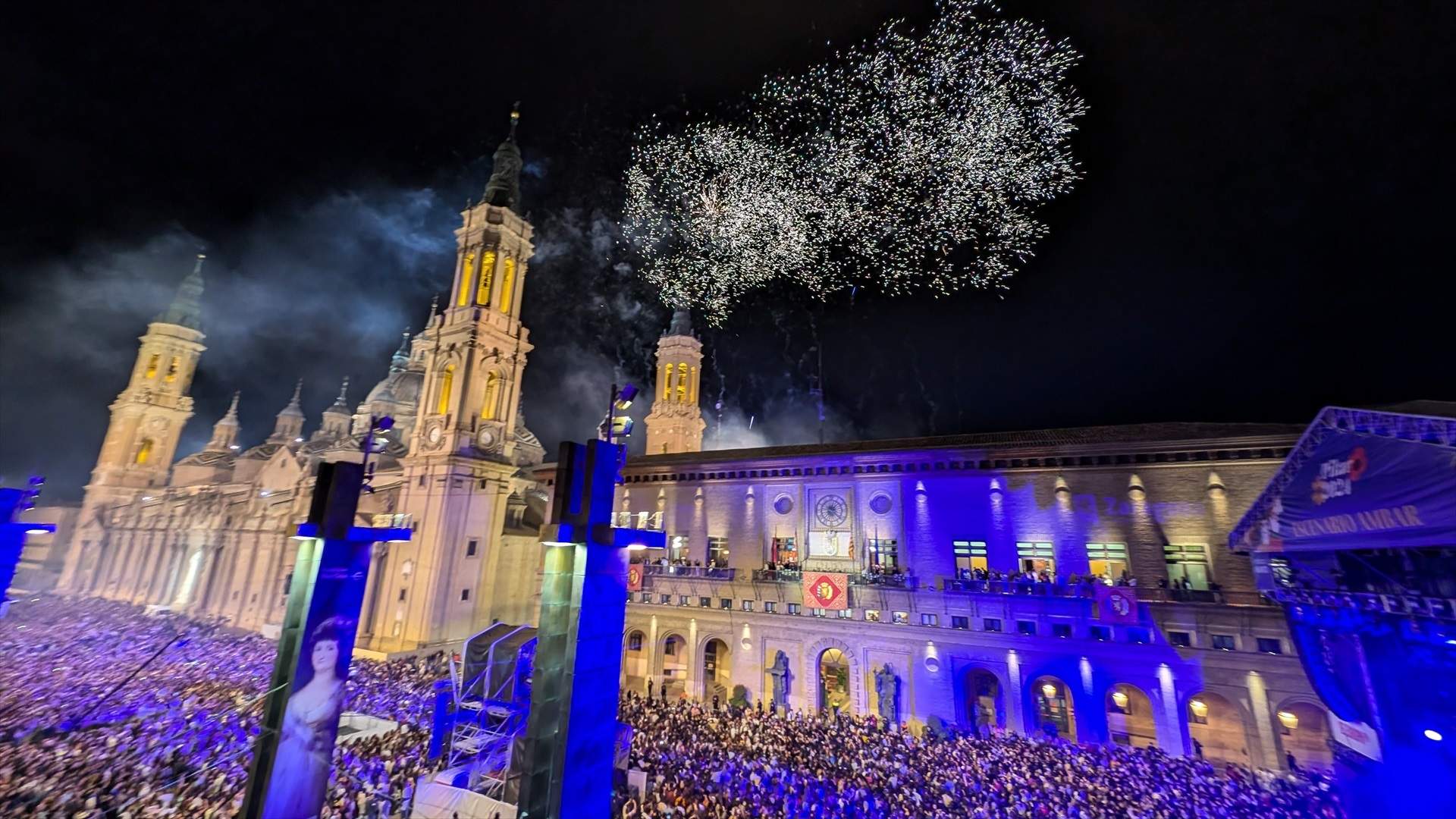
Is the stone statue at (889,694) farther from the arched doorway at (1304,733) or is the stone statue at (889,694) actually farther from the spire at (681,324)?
the spire at (681,324)

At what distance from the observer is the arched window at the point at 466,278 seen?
39531 millimetres

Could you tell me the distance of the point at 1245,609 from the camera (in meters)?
20.8

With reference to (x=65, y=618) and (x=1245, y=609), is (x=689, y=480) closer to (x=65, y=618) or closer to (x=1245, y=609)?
(x=1245, y=609)

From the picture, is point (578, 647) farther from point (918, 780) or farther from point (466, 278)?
point (466, 278)

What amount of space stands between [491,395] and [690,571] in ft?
65.5

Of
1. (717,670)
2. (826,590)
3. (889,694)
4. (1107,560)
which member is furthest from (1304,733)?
(717,670)

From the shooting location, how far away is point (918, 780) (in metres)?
15.3

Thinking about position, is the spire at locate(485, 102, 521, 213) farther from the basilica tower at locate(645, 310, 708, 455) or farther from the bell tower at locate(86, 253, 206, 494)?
the bell tower at locate(86, 253, 206, 494)

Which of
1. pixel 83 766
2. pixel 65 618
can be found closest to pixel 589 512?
pixel 83 766

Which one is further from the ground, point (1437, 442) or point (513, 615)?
point (1437, 442)

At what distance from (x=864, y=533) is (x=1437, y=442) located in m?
20.6

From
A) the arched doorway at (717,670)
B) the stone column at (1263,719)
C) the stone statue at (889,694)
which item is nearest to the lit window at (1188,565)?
the stone column at (1263,719)

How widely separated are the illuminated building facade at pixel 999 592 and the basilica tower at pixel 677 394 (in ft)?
58.2

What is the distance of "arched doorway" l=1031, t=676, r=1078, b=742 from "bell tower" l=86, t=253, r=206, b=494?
294ft
